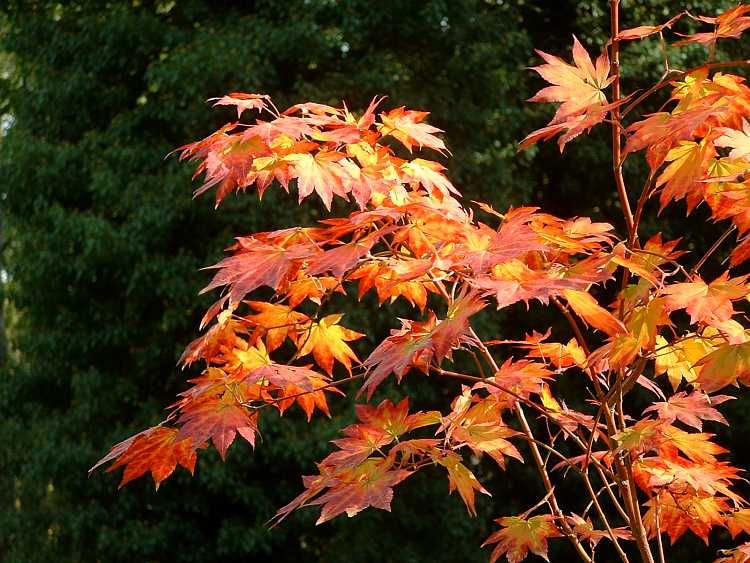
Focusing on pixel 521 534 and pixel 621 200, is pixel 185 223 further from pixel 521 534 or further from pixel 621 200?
pixel 621 200

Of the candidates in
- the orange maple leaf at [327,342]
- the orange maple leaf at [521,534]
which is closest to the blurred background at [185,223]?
the orange maple leaf at [327,342]

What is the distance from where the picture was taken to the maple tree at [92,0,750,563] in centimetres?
161

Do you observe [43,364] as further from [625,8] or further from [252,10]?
[625,8]

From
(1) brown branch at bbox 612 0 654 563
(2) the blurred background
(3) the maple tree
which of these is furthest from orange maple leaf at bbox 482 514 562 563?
(2) the blurred background

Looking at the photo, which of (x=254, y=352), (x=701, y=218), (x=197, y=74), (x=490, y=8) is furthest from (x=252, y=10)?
(x=254, y=352)

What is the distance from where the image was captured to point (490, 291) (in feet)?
5.01

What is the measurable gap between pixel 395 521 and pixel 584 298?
484cm

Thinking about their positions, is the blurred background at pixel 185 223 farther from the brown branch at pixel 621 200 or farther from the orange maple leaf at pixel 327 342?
the brown branch at pixel 621 200

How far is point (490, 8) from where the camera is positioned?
24.9 feet

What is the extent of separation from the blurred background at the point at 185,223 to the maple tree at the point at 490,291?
145 inches

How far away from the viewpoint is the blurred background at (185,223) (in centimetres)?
619

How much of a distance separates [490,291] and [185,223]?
5.09m

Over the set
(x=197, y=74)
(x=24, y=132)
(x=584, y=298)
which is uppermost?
(x=584, y=298)

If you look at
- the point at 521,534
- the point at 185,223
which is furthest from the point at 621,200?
the point at 185,223
